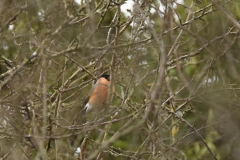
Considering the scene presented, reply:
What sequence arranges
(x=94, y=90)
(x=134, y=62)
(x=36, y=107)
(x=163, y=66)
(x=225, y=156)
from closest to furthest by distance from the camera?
(x=163, y=66) → (x=134, y=62) → (x=36, y=107) → (x=225, y=156) → (x=94, y=90)

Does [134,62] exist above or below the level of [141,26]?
below

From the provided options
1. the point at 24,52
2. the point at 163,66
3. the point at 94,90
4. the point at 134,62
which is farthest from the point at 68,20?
the point at 94,90

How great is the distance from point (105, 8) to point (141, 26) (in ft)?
0.95

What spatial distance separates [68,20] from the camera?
260 centimetres

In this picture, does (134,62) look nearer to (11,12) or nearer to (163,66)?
(11,12)

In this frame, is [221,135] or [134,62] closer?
[134,62]

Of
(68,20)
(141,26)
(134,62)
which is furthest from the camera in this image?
(141,26)

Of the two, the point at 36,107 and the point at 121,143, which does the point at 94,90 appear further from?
the point at 36,107

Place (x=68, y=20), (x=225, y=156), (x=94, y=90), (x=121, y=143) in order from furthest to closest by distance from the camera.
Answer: (x=121, y=143), (x=94, y=90), (x=225, y=156), (x=68, y=20)

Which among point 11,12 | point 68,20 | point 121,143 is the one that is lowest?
point 121,143

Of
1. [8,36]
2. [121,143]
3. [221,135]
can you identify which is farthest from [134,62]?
[121,143]

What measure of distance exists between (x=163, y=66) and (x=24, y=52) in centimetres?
119

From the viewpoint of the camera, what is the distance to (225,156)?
13.9 ft

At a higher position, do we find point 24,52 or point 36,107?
point 24,52
